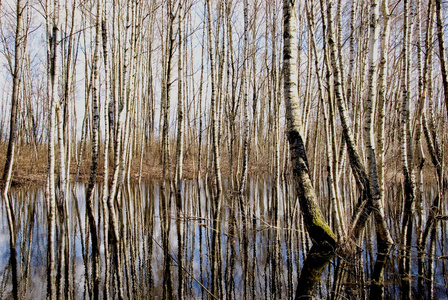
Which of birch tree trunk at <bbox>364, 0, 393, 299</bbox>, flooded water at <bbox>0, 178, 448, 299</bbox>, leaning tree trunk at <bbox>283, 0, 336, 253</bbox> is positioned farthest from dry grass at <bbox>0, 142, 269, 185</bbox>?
leaning tree trunk at <bbox>283, 0, 336, 253</bbox>

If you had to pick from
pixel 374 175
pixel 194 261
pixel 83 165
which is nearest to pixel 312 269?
pixel 194 261

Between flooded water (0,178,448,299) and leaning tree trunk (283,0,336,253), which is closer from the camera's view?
flooded water (0,178,448,299)

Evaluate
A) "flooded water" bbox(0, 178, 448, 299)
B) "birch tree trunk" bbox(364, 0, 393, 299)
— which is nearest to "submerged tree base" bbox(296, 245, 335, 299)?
"flooded water" bbox(0, 178, 448, 299)

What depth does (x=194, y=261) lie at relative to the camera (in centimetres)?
357

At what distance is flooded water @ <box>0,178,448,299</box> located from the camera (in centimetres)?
275

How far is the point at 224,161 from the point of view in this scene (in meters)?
19.1

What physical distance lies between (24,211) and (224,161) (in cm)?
1315

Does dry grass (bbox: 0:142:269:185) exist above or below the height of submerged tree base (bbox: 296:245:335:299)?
above

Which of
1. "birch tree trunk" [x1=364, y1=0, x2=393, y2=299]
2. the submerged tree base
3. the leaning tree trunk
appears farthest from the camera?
"birch tree trunk" [x1=364, y1=0, x2=393, y2=299]

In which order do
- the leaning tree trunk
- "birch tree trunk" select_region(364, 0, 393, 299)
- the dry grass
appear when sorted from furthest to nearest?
Answer: the dry grass < "birch tree trunk" select_region(364, 0, 393, 299) < the leaning tree trunk

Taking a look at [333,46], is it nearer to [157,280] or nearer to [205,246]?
[205,246]

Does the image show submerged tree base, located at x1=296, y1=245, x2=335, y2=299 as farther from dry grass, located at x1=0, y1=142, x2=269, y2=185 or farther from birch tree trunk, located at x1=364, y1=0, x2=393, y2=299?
dry grass, located at x1=0, y1=142, x2=269, y2=185

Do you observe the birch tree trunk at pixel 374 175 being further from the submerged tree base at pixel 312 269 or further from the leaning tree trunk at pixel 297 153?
→ the leaning tree trunk at pixel 297 153

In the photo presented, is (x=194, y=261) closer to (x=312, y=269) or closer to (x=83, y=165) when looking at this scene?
(x=312, y=269)
